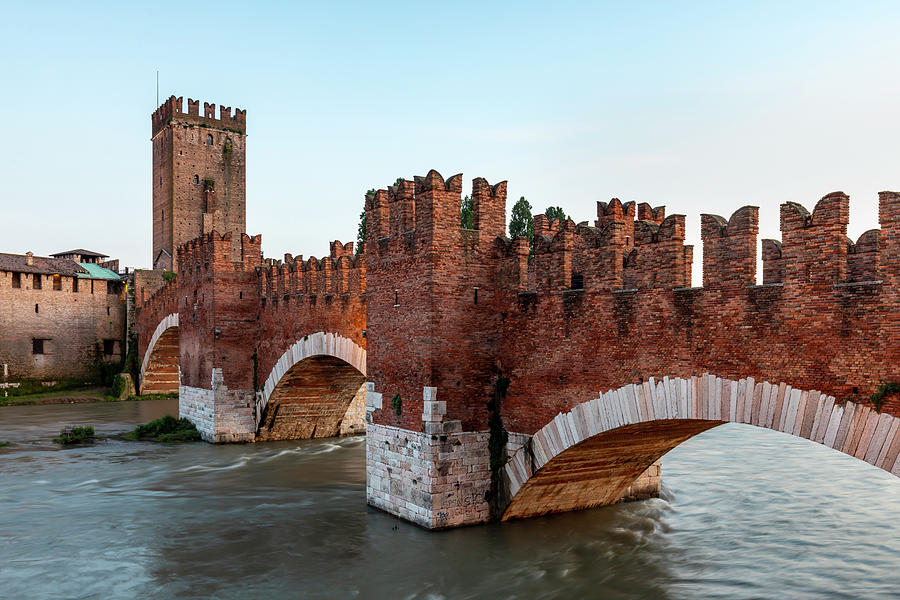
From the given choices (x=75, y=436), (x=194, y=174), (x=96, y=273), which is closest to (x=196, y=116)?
(x=194, y=174)

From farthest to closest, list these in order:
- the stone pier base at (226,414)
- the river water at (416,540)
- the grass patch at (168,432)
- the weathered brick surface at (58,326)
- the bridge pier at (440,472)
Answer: the weathered brick surface at (58,326) < the grass patch at (168,432) < the stone pier base at (226,414) < the bridge pier at (440,472) < the river water at (416,540)

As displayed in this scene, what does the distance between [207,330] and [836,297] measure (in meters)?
18.6

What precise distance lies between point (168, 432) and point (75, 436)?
2996mm

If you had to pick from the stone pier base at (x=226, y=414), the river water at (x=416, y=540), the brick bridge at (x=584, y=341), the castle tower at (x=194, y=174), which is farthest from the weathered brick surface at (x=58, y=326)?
the brick bridge at (x=584, y=341)

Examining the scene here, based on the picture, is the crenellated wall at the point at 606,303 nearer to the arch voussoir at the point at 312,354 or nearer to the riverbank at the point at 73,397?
the arch voussoir at the point at 312,354

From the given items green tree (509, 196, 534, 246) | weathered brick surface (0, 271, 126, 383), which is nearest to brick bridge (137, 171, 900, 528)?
green tree (509, 196, 534, 246)

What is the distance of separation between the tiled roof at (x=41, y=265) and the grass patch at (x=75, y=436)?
1972 cm

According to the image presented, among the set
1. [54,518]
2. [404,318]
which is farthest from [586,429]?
[54,518]

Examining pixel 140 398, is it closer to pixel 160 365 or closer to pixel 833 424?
pixel 160 365

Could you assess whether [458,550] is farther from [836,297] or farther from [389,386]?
[836,297]

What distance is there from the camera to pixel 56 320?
41500 millimetres

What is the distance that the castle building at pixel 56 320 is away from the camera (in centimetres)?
3947

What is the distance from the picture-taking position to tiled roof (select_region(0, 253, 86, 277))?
40.1 metres

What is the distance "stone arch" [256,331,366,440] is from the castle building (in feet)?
77.5
